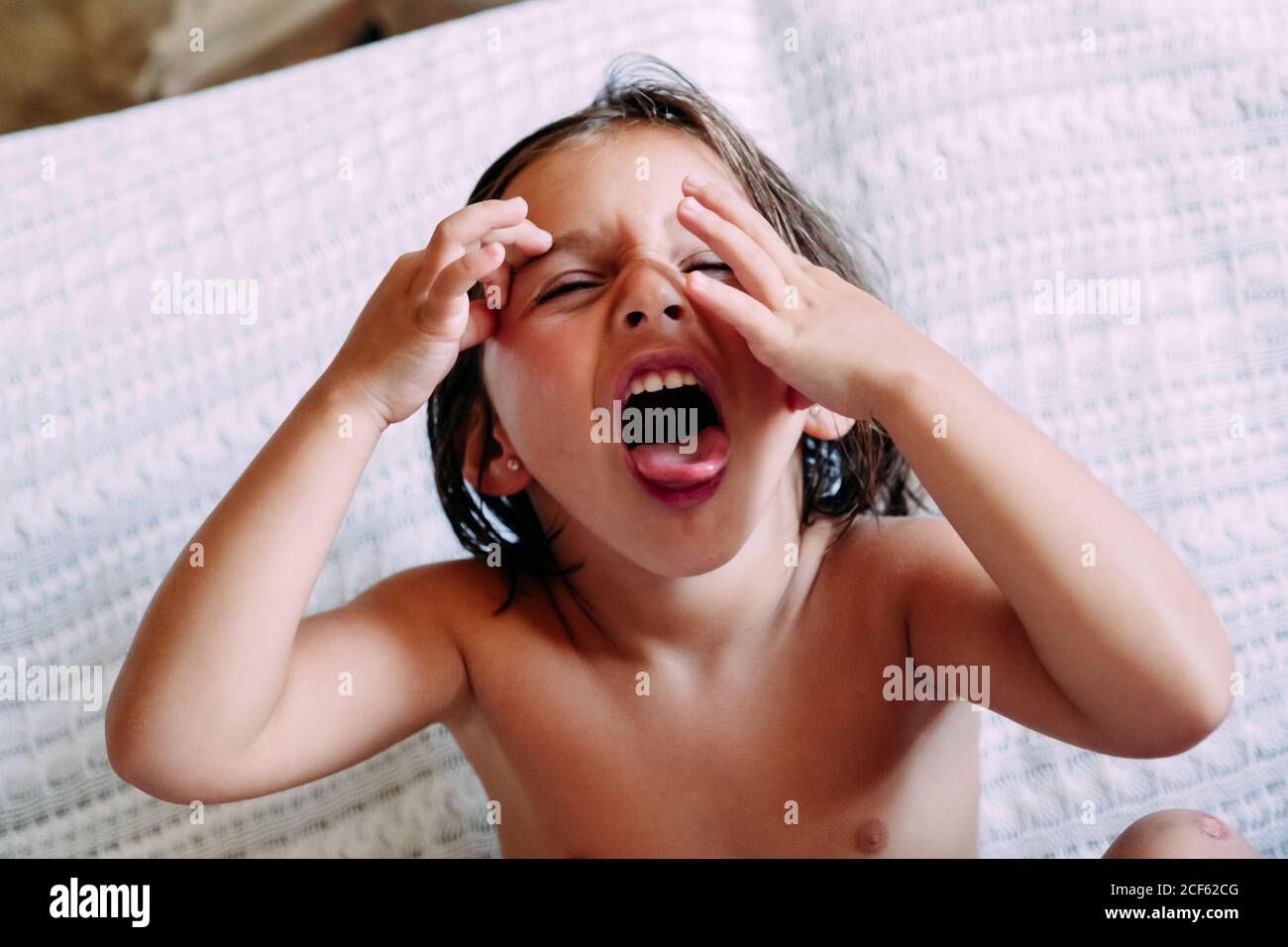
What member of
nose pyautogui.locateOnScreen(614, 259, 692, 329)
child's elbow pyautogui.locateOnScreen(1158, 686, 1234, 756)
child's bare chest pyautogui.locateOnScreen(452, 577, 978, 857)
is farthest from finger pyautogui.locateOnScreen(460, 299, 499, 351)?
child's elbow pyautogui.locateOnScreen(1158, 686, 1234, 756)

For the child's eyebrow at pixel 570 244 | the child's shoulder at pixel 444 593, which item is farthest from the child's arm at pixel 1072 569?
the child's shoulder at pixel 444 593

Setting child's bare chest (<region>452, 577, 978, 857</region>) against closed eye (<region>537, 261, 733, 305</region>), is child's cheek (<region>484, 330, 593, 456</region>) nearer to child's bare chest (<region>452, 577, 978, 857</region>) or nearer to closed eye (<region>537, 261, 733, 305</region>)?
closed eye (<region>537, 261, 733, 305</region>)

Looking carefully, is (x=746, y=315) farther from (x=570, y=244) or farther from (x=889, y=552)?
(x=889, y=552)

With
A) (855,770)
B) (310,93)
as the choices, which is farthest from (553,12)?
(855,770)

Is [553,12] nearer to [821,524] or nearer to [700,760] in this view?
[821,524]

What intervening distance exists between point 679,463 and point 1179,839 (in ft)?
1.28

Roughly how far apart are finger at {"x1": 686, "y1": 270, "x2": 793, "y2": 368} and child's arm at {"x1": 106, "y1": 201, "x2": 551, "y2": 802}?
4.5 inches

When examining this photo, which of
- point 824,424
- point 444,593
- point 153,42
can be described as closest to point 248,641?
point 444,593

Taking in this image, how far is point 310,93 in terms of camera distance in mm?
1248

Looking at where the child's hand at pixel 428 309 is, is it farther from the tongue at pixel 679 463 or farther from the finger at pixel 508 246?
the tongue at pixel 679 463

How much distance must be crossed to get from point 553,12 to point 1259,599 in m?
0.87

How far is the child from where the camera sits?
71 cm

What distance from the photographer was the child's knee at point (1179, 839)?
76 cm

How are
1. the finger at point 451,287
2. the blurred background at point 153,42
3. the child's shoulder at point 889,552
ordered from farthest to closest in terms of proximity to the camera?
the blurred background at point 153,42
the child's shoulder at point 889,552
the finger at point 451,287
